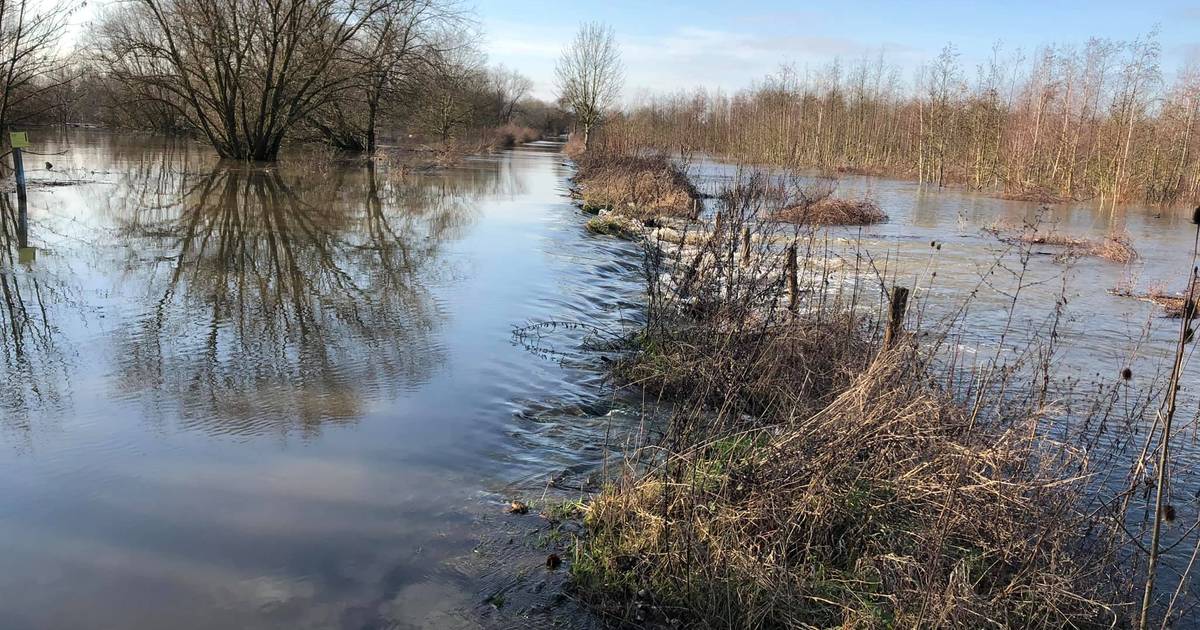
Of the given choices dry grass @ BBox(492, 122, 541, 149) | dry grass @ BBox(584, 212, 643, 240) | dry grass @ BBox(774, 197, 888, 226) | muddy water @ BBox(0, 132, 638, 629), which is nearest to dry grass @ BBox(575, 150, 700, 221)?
dry grass @ BBox(584, 212, 643, 240)

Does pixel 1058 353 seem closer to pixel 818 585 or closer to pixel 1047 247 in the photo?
pixel 818 585

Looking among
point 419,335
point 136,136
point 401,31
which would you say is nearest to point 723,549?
point 419,335

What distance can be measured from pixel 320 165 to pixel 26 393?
25.8m

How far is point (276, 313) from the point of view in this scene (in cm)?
865

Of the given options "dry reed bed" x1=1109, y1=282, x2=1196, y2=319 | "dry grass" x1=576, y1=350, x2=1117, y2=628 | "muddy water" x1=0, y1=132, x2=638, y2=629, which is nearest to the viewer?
"dry grass" x1=576, y1=350, x2=1117, y2=628

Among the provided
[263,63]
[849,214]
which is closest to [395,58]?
[263,63]

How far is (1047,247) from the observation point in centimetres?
1970

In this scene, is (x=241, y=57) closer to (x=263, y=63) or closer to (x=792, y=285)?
(x=263, y=63)

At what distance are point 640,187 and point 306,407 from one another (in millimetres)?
17460

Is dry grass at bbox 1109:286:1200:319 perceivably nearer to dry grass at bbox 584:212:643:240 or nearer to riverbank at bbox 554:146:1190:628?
dry grass at bbox 584:212:643:240

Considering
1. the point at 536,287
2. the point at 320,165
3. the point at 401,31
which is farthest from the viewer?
the point at 401,31

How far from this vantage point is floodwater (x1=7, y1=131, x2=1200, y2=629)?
385 centimetres

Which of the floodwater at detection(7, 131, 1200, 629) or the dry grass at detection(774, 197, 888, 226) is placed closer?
the floodwater at detection(7, 131, 1200, 629)

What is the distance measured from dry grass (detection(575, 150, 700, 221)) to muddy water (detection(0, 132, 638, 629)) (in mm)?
7415
